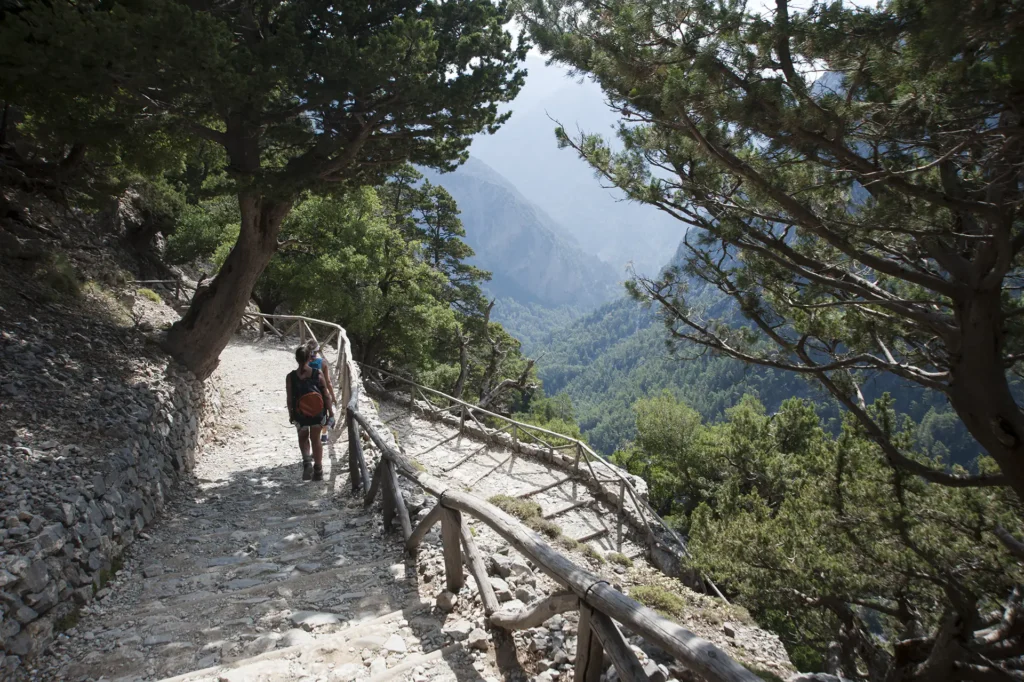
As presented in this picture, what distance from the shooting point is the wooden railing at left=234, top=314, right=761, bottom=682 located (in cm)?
230

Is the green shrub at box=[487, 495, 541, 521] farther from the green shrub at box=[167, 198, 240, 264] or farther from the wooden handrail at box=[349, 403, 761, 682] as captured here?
the green shrub at box=[167, 198, 240, 264]

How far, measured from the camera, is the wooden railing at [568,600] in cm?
230

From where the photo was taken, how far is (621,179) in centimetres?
616

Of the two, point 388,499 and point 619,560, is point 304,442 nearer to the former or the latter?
point 388,499

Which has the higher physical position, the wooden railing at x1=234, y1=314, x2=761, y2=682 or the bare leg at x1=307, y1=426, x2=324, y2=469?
the wooden railing at x1=234, y1=314, x2=761, y2=682

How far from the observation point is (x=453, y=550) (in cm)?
415

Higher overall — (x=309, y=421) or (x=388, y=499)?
(x=309, y=421)

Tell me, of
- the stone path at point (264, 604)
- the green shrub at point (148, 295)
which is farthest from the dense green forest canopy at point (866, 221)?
the green shrub at point (148, 295)

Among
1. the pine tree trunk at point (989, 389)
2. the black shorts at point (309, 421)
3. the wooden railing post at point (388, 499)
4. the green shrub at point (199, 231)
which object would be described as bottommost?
the wooden railing post at point (388, 499)

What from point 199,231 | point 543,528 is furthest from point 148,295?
point 543,528

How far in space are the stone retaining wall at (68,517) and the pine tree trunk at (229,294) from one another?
193 centimetres

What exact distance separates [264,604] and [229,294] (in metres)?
5.80

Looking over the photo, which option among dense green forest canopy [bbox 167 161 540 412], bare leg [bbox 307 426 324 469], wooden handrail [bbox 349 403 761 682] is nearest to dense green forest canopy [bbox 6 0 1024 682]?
bare leg [bbox 307 426 324 469]

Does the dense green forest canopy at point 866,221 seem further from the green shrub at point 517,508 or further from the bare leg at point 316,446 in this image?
Answer: the bare leg at point 316,446
